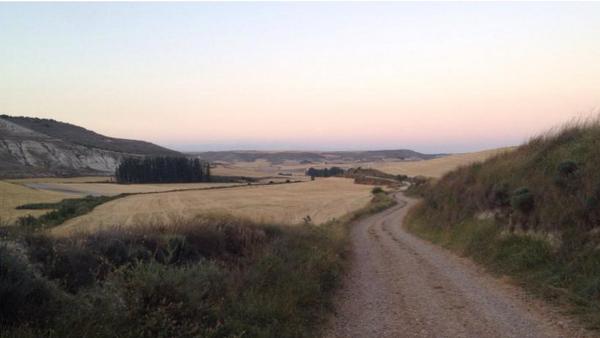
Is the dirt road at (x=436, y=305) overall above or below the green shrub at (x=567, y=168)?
below

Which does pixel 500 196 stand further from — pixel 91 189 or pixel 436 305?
pixel 91 189

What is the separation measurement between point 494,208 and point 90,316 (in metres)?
12.4

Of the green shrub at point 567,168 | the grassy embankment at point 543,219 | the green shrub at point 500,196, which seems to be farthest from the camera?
the green shrub at point 500,196

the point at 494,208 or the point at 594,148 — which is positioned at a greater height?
the point at 594,148

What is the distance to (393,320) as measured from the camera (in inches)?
291

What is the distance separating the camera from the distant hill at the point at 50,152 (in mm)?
114250

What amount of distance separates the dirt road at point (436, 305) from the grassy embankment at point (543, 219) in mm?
533

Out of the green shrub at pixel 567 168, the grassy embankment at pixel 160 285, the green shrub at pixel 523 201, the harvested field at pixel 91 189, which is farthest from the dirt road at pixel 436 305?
the harvested field at pixel 91 189

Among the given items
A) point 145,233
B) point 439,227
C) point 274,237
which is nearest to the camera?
point 145,233

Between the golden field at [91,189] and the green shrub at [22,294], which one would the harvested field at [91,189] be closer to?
the golden field at [91,189]

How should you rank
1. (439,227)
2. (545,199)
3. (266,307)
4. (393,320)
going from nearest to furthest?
(266,307), (393,320), (545,199), (439,227)

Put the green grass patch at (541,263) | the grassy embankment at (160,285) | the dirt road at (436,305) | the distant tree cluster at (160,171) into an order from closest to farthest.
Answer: the grassy embankment at (160,285)
the dirt road at (436,305)
the green grass patch at (541,263)
the distant tree cluster at (160,171)

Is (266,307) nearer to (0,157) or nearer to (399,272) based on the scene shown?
(399,272)

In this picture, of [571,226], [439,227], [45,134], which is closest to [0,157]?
[45,134]
